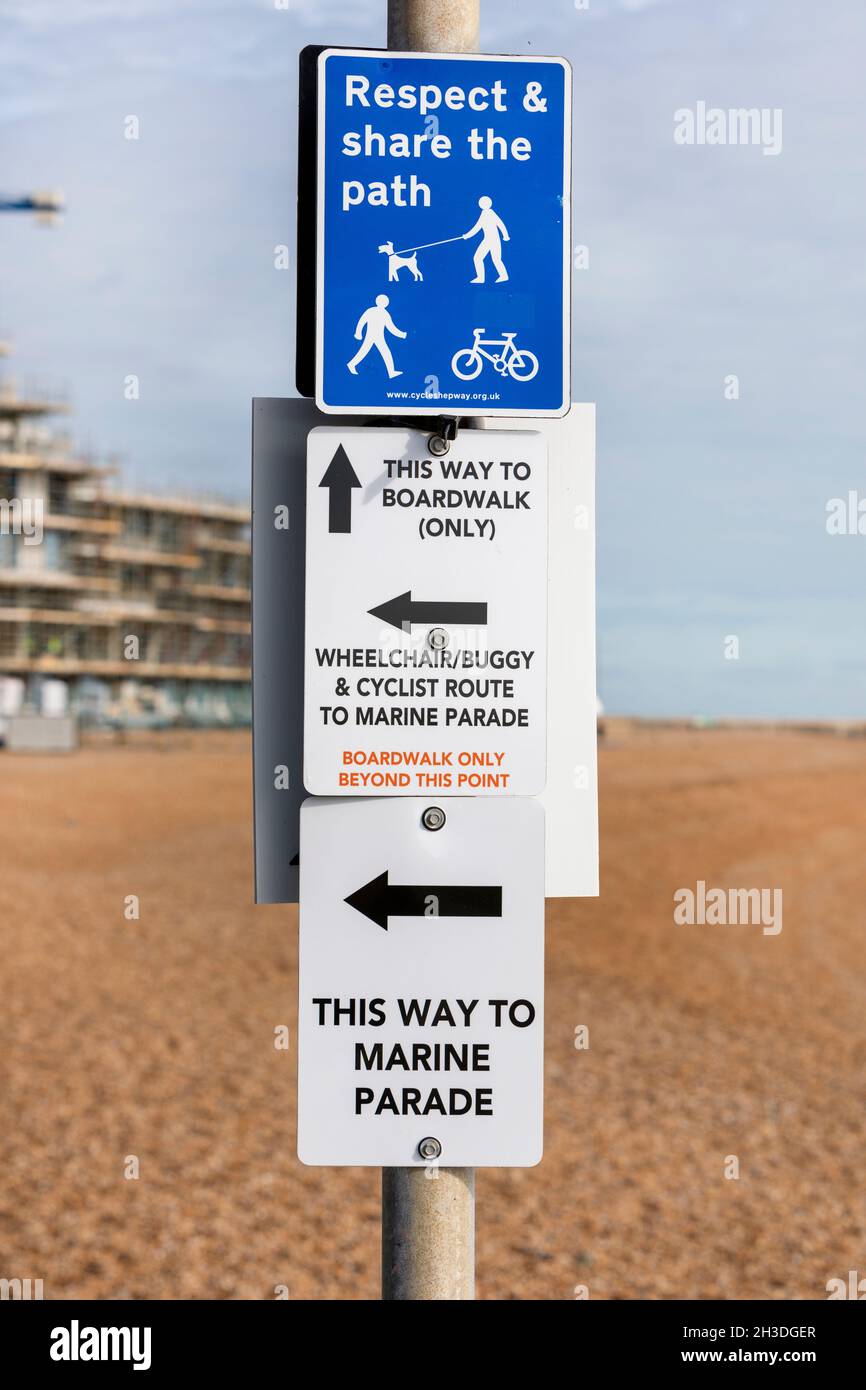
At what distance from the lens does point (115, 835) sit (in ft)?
94.7

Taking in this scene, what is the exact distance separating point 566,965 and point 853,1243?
7616 mm

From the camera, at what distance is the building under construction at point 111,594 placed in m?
81.2

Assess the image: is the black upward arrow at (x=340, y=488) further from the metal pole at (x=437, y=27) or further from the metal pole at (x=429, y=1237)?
the metal pole at (x=429, y=1237)

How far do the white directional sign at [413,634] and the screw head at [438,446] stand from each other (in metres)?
0.04

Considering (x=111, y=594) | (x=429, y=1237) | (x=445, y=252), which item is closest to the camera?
(x=429, y=1237)

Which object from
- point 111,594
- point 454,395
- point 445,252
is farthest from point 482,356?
point 111,594

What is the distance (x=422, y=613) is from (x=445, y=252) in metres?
0.70

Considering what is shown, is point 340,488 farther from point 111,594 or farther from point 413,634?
point 111,594

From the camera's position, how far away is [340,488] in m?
2.74

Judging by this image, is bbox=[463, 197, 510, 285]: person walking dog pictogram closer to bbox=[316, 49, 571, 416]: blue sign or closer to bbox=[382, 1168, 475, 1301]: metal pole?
bbox=[316, 49, 571, 416]: blue sign

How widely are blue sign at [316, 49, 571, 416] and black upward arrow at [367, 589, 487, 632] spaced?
1.22ft

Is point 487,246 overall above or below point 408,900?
above

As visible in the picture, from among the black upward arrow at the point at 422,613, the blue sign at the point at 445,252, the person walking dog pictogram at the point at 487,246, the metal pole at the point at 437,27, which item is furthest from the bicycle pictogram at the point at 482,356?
the metal pole at the point at 437,27

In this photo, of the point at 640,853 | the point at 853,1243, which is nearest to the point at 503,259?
the point at 853,1243
